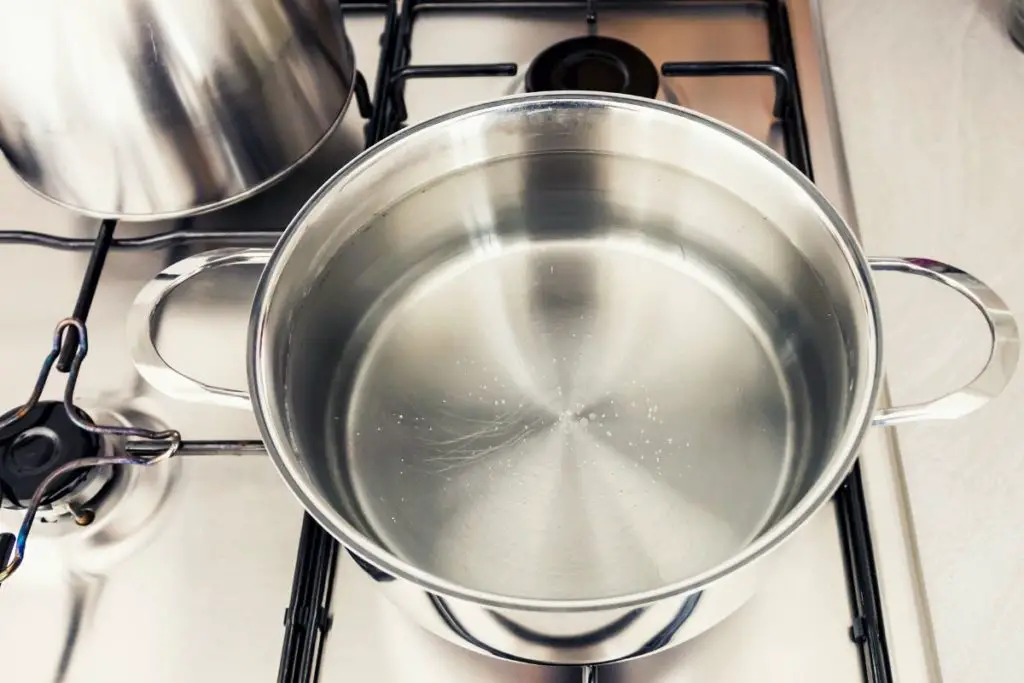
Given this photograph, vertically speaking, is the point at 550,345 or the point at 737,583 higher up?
the point at 550,345

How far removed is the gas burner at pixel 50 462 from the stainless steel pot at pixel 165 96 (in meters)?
0.14

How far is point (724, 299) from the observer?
2.01ft

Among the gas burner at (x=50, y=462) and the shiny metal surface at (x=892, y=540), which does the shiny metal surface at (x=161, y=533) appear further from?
the shiny metal surface at (x=892, y=540)

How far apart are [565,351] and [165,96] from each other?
30 cm

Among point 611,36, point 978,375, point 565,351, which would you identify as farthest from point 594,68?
point 978,375

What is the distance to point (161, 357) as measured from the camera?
0.46 metres

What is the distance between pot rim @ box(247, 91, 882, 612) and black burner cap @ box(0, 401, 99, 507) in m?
0.14

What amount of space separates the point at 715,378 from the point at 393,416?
8.5 inches

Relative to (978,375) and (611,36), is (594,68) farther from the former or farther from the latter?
(978,375)

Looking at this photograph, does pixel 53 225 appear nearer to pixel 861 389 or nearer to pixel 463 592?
pixel 463 592

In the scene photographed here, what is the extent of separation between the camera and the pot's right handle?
0.41m

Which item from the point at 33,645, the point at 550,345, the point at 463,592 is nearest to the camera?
the point at 463,592

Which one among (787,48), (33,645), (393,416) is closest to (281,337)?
(393,416)

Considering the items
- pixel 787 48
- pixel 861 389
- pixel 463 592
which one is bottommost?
pixel 463 592
